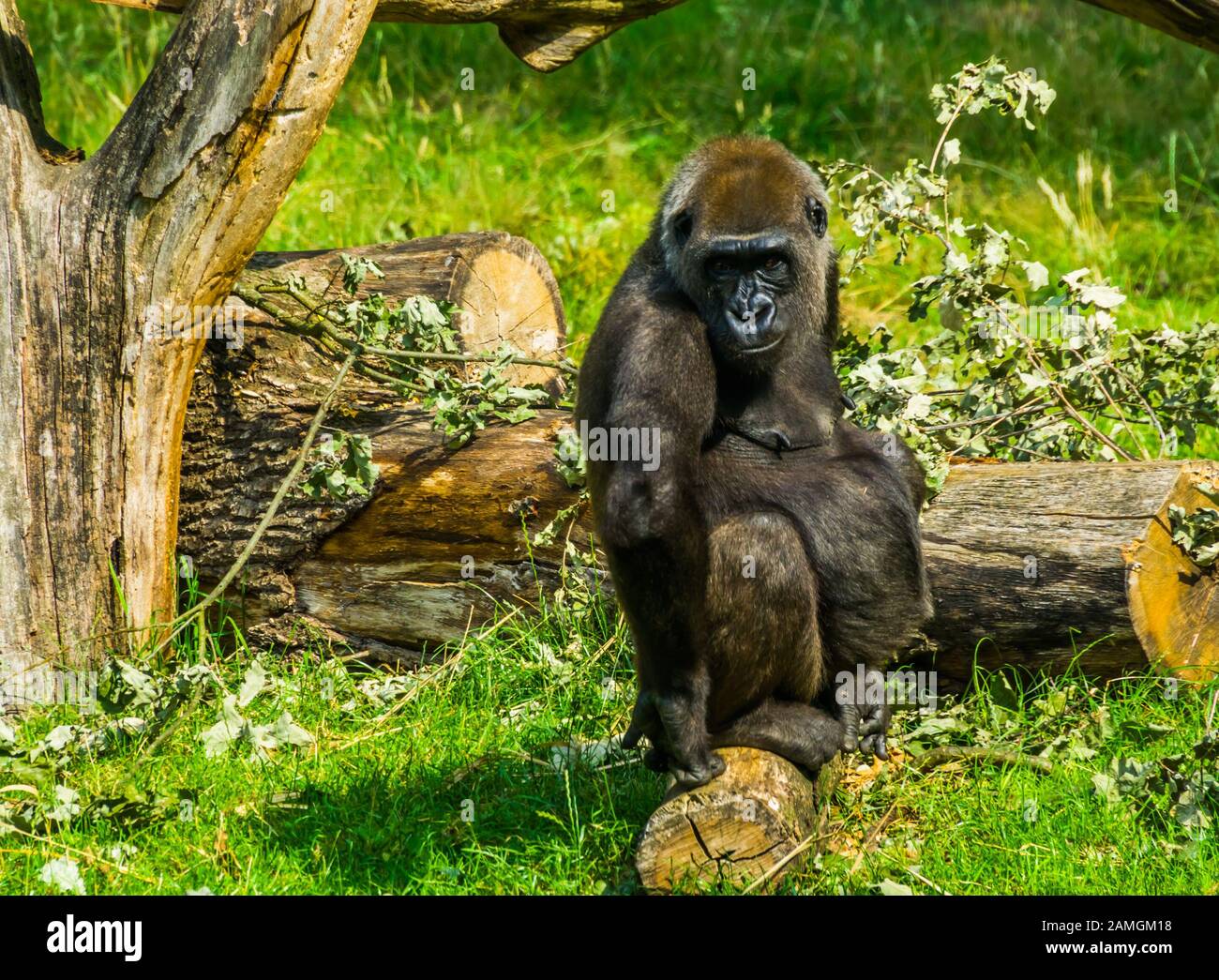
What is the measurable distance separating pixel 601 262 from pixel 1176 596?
4284 mm

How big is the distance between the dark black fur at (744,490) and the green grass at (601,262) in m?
0.47

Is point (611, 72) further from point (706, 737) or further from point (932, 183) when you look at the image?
point (706, 737)

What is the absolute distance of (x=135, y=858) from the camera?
414 centimetres

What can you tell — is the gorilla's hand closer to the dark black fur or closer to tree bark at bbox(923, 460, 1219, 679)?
the dark black fur

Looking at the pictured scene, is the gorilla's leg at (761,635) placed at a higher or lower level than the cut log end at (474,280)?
lower

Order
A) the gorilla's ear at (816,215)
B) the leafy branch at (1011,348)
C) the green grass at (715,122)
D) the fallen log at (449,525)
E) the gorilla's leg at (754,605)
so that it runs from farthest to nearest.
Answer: the green grass at (715,122) → the leafy branch at (1011,348) → the fallen log at (449,525) → the gorilla's ear at (816,215) → the gorilla's leg at (754,605)

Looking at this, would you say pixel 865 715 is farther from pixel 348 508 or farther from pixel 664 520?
pixel 348 508

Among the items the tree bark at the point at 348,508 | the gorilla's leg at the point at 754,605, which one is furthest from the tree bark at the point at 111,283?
the gorilla's leg at the point at 754,605

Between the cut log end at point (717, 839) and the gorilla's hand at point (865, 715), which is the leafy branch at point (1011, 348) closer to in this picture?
the gorilla's hand at point (865, 715)

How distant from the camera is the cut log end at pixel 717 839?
3725mm

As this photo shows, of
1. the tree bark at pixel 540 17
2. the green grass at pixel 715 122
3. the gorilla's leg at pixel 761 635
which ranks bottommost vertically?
the gorilla's leg at pixel 761 635

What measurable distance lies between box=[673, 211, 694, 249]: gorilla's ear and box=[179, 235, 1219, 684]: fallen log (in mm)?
1290

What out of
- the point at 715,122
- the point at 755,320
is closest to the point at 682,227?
the point at 755,320

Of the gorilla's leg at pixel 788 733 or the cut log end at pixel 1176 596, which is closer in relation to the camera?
the gorilla's leg at pixel 788 733
